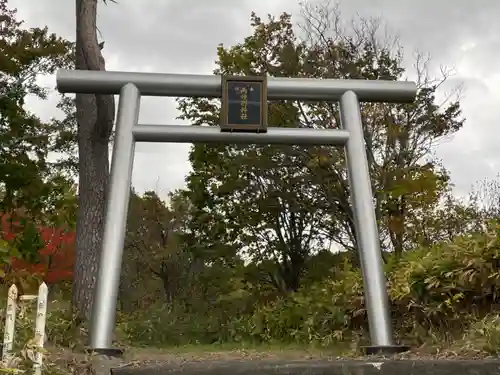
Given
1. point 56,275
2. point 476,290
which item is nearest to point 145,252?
point 56,275

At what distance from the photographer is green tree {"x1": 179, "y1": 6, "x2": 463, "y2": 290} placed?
11.8m

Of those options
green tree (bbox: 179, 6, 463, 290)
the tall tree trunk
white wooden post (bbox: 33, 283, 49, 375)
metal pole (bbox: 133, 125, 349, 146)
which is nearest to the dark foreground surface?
white wooden post (bbox: 33, 283, 49, 375)

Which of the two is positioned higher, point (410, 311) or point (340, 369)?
point (410, 311)

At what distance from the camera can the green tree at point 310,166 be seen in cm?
1177

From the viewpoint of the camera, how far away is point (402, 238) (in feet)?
40.4

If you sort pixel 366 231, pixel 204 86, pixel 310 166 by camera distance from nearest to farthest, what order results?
pixel 366 231
pixel 204 86
pixel 310 166

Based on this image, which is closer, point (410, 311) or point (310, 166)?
point (410, 311)

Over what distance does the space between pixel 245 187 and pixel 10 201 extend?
450cm

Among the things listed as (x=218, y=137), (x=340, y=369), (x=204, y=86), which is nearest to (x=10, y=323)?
(x=340, y=369)

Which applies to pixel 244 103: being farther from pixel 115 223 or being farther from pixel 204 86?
pixel 115 223

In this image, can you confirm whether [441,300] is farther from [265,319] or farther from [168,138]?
[265,319]

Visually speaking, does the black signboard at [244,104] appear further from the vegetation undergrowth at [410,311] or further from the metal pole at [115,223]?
the vegetation undergrowth at [410,311]

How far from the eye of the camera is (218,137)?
655 cm

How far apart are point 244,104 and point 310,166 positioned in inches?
208
